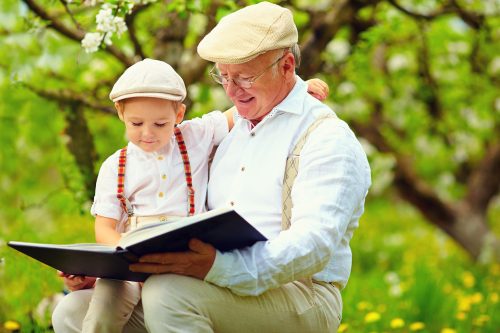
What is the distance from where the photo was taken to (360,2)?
5293mm

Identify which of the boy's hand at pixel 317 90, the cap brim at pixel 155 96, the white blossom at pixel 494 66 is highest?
the cap brim at pixel 155 96

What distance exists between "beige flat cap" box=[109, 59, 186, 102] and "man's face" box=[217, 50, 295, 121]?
17cm

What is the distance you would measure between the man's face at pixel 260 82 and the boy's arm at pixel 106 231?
576 mm

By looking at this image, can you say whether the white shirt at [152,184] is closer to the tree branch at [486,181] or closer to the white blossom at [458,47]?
the white blossom at [458,47]

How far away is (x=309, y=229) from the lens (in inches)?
107

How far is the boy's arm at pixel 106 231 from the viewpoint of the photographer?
3.07 metres

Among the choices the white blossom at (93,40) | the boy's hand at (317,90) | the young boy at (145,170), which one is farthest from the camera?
the white blossom at (93,40)

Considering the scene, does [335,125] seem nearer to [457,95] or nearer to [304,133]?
[304,133]

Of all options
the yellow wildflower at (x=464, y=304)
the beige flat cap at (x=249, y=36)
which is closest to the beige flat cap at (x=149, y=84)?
the beige flat cap at (x=249, y=36)

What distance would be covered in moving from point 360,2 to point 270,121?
91.0 inches

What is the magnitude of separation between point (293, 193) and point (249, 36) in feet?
1.74

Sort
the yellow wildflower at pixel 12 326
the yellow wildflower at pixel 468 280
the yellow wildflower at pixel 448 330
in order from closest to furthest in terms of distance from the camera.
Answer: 1. the yellow wildflower at pixel 12 326
2. the yellow wildflower at pixel 448 330
3. the yellow wildflower at pixel 468 280

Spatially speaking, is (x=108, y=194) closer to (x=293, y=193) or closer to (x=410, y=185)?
(x=293, y=193)

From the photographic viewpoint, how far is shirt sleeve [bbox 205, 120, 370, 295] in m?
2.71
